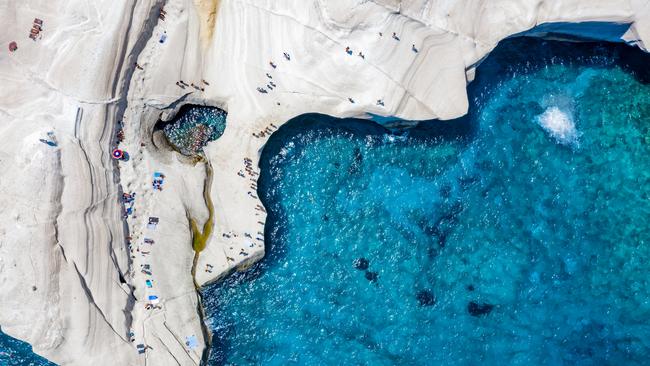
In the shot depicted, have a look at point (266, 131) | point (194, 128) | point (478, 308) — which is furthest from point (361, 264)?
point (194, 128)

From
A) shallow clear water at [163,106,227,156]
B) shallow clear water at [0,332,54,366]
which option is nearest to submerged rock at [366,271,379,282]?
shallow clear water at [163,106,227,156]

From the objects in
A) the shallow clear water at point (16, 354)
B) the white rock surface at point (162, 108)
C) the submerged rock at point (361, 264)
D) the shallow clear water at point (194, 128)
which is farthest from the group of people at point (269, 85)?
the shallow clear water at point (16, 354)

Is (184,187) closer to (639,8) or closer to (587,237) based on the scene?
(587,237)

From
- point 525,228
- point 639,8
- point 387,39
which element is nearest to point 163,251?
point 387,39

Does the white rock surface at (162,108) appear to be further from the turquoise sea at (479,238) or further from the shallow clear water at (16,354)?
the shallow clear water at (16,354)

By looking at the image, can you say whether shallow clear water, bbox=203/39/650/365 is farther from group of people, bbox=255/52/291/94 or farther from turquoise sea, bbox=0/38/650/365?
group of people, bbox=255/52/291/94

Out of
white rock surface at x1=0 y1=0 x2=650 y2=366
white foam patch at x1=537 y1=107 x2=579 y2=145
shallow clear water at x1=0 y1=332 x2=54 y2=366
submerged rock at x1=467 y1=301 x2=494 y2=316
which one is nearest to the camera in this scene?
white rock surface at x1=0 y1=0 x2=650 y2=366
